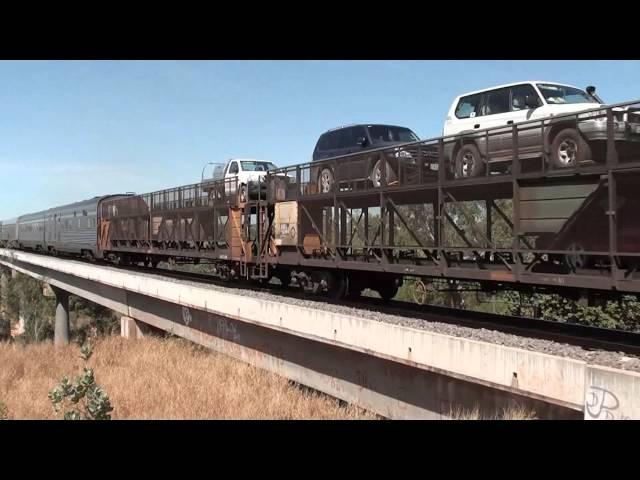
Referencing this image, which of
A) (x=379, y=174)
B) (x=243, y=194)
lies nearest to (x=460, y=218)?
(x=379, y=174)

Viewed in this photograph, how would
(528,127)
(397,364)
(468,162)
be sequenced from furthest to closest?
(468,162)
(397,364)
(528,127)

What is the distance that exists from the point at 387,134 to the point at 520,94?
4267 millimetres

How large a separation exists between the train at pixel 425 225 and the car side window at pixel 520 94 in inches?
58.5

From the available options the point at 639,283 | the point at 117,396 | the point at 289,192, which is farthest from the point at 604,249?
the point at 117,396

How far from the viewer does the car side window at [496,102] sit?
9.72 m

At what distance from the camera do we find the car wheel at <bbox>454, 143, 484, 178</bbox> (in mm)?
8354

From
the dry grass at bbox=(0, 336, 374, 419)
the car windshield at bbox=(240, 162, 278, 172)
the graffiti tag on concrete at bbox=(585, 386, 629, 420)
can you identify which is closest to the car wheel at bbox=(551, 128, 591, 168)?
the graffiti tag on concrete at bbox=(585, 386, 629, 420)

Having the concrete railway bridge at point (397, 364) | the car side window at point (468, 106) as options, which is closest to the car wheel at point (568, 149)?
the concrete railway bridge at point (397, 364)

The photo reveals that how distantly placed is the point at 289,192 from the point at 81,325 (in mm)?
45020

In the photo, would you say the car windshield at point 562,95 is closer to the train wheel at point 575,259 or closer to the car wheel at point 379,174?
the car wheel at point 379,174

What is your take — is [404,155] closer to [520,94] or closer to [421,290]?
[520,94]

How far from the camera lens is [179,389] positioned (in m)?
11.2

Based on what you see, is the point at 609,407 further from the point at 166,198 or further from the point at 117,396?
the point at 166,198
